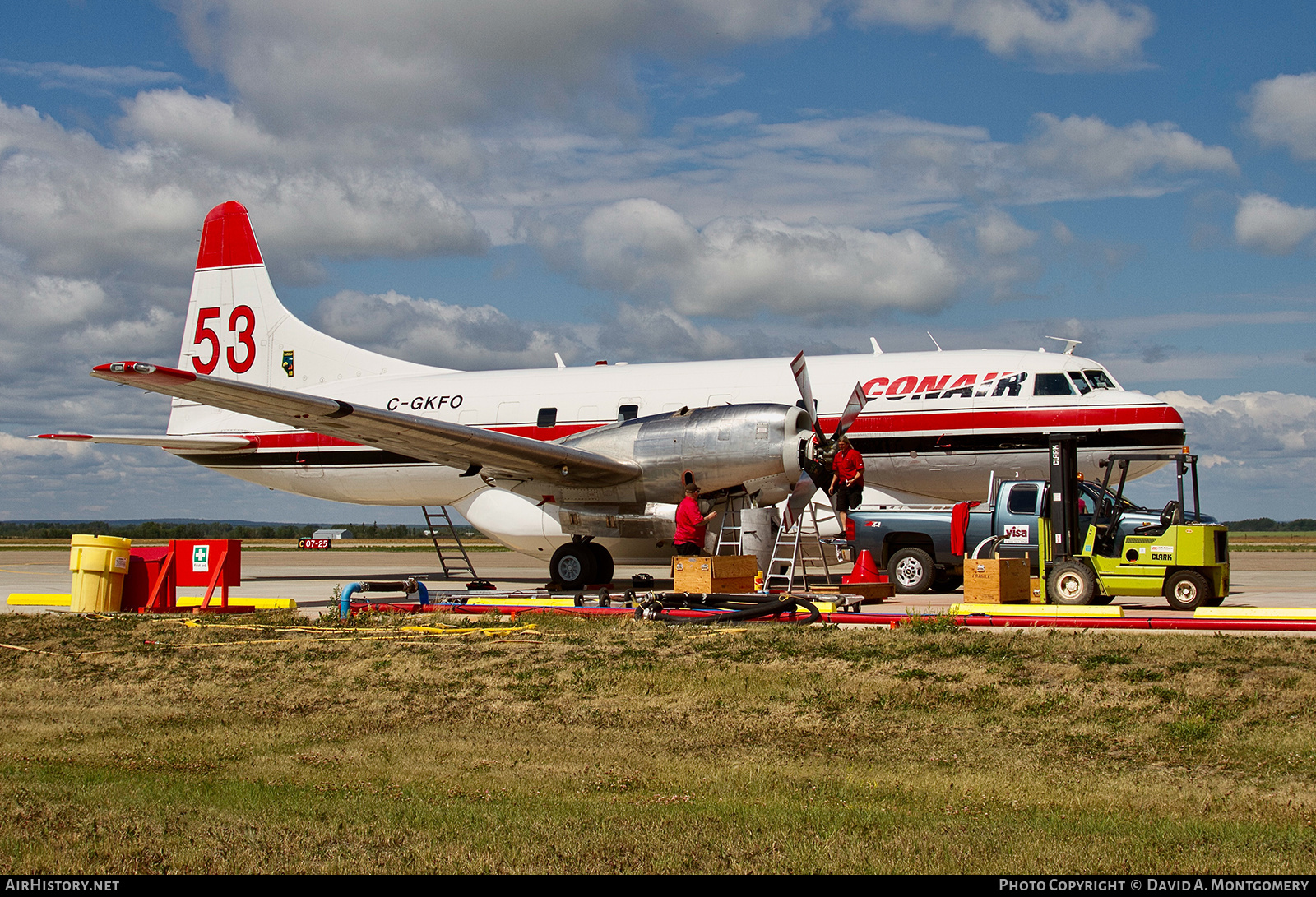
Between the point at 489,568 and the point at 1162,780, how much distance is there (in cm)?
2658

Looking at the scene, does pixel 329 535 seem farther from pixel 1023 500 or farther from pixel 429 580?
pixel 1023 500

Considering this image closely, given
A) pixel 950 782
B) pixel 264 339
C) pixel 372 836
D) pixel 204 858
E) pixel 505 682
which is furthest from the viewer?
pixel 264 339

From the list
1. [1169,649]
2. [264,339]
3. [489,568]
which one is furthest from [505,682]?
[489,568]

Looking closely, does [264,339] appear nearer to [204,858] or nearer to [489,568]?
[489,568]

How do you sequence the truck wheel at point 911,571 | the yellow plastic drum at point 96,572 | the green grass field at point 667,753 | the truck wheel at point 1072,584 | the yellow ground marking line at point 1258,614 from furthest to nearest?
the truck wheel at point 911,571 < the yellow plastic drum at point 96,572 < the truck wheel at point 1072,584 < the yellow ground marking line at point 1258,614 < the green grass field at point 667,753

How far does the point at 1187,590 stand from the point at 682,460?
22.3 ft

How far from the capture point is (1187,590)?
43.5 feet

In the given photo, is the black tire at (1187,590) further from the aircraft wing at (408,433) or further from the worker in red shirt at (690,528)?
the aircraft wing at (408,433)

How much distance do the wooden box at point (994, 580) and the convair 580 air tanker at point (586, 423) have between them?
266 cm

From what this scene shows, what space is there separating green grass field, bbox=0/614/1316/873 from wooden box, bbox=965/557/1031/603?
275 cm

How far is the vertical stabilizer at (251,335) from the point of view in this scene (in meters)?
24.2

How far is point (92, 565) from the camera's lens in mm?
14609

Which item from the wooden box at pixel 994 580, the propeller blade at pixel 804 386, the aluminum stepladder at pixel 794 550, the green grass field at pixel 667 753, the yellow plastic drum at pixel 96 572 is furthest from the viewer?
the propeller blade at pixel 804 386

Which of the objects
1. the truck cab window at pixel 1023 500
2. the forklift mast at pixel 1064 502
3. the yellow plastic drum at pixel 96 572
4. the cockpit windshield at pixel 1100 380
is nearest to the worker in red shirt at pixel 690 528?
the forklift mast at pixel 1064 502
